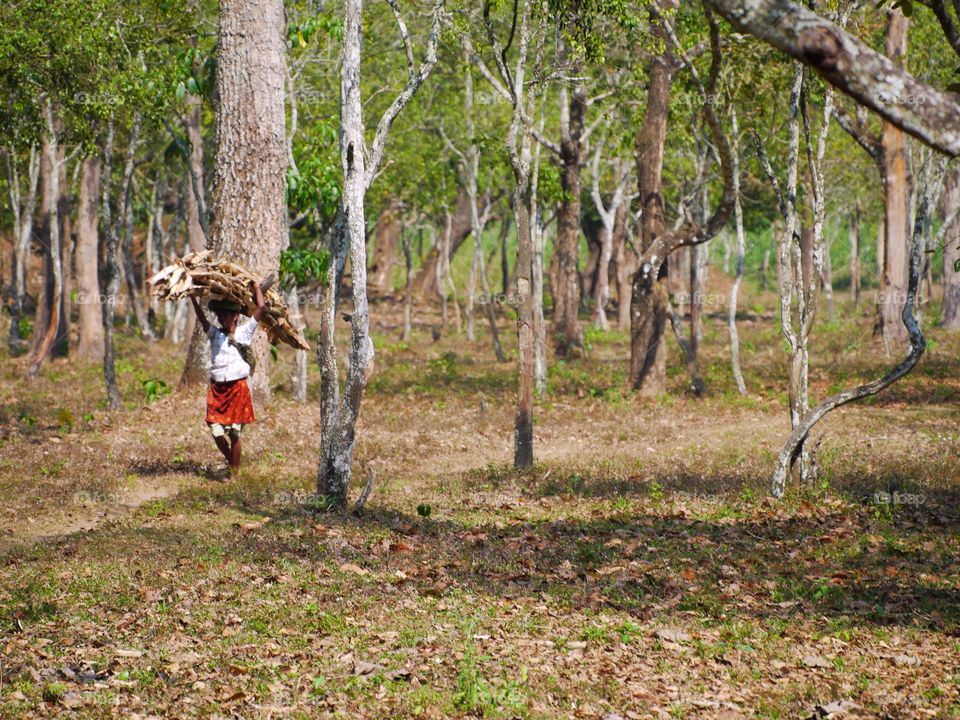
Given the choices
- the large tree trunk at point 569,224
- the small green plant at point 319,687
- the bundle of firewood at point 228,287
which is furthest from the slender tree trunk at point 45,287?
the small green plant at point 319,687

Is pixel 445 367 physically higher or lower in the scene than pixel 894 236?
lower

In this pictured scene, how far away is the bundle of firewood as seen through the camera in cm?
1262

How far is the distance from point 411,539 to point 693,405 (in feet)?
41.0

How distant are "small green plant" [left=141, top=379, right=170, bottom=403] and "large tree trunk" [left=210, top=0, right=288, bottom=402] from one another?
8.15 ft

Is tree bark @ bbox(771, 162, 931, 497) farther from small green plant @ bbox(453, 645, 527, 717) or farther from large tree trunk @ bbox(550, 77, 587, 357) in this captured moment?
large tree trunk @ bbox(550, 77, 587, 357)

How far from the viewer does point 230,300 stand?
13344mm

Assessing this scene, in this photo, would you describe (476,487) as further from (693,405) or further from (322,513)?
(693,405)

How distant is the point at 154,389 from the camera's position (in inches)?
723

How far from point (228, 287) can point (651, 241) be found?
12653 millimetres

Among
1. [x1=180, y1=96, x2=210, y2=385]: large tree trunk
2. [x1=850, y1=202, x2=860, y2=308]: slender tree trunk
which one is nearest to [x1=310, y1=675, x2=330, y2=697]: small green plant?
[x1=180, y1=96, x2=210, y2=385]: large tree trunk

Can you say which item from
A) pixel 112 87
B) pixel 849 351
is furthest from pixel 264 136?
pixel 849 351

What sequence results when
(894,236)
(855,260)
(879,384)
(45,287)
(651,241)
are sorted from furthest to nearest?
(855,260) < (894,236) < (45,287) < (651,241) < (879,384)

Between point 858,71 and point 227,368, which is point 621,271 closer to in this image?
point 227,368

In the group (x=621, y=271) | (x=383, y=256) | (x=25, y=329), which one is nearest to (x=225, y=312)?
(x=25, y=329)
